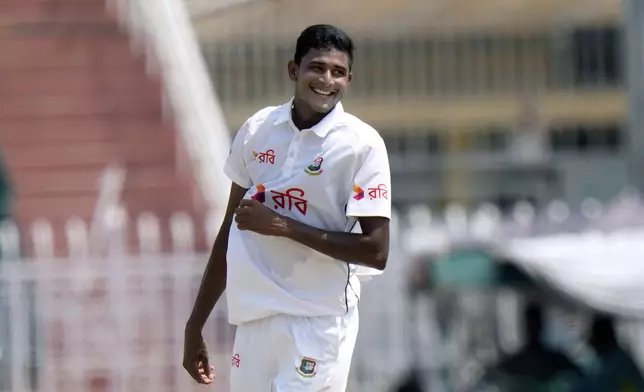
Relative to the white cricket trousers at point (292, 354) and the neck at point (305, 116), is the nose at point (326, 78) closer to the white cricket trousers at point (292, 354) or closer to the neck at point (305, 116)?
the neck at point (305, 116)

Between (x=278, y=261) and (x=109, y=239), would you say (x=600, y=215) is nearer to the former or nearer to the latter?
(x=109, y=239)

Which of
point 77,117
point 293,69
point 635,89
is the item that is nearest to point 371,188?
point 293,69

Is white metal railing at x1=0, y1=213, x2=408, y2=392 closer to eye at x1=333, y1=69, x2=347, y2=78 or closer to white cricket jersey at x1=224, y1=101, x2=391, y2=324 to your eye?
white cricket jersey at x1=224, y1=101, x2=391, y2=324

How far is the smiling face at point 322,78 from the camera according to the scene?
3539 mm

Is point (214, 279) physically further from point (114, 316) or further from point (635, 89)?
point (635, 89)

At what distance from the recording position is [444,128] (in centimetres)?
2222

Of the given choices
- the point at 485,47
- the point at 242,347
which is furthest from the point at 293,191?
the point at 485,47

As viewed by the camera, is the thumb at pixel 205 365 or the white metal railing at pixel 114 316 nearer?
the thumb at pixel 205 365

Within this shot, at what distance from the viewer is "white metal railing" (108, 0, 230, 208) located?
38.0ft

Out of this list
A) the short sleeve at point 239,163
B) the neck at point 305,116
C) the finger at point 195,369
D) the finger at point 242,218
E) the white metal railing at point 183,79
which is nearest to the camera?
the finger at point 242,218

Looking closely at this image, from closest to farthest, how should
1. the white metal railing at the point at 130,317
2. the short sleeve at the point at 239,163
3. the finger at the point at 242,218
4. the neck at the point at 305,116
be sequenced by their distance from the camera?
1. the finger at the point at 242,218
2. the neck at the point at 305,116
3. the short sleeve at the point at 239,163
4. the white metal railing at the point at 130,317

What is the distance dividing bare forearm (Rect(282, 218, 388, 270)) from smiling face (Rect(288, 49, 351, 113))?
312mm

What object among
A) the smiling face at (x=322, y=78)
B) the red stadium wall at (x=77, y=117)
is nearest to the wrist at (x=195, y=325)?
the smiling face at (x=322, y=78)

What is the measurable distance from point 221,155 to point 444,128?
10.8 m
